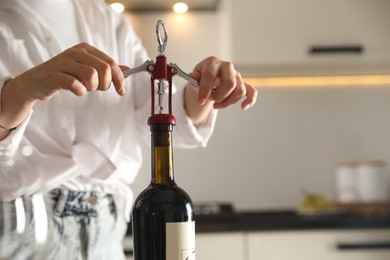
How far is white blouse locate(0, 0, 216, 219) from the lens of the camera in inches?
26.0

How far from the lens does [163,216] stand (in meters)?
0.40

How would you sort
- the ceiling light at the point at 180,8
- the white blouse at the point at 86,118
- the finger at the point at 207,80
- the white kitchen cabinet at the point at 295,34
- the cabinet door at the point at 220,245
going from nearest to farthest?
the finger at the point at 207,80 → the white blouse at the point at 86,118 → the cabinet door at the point at 220,245 → the white kitchen cabinet at the point at 295,34 → the ceiling light at the point at 180,8

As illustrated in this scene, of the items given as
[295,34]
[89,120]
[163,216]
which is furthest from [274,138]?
[163,216]

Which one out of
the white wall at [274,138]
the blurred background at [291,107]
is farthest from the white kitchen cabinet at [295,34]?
the white wall at [274,138]

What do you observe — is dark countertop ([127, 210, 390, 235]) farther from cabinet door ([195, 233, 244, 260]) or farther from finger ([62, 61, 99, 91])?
finger ([62, 61, 99, 91])

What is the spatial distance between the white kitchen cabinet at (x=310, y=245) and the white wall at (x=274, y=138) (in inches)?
19.9

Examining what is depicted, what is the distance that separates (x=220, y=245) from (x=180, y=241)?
1309 millimetres

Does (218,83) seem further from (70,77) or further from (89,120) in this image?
(89,120)

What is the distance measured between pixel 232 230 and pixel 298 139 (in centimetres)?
68

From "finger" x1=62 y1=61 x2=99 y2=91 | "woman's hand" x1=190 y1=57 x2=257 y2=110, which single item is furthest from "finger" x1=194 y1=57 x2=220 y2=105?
"finger" x1=62 y1=61 x2=99 y2=91

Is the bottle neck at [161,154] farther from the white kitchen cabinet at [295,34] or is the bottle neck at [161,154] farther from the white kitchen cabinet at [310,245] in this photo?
the white kitchen cabinet at [295,34]

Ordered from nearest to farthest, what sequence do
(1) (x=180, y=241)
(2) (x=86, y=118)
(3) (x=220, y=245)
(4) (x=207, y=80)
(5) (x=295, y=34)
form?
1. (1) (x=180, y=241)
2. (4) (x=207, y=80)
3. (2) (x=86, y=118)
4. (3) (x=220, y=245)
5. (5) (x=295, y=34)

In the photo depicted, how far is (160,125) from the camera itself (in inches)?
16.3

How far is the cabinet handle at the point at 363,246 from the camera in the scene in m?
1.68
